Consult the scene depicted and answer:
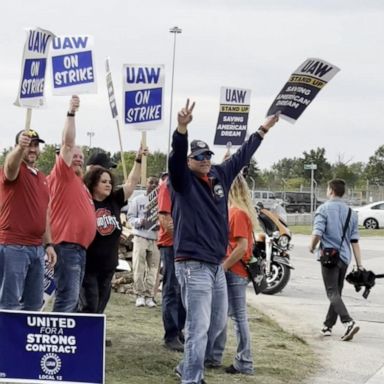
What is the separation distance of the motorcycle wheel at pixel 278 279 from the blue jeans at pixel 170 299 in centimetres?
546

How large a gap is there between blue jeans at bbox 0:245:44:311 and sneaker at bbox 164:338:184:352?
196 cm

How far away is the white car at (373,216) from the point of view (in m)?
41.6

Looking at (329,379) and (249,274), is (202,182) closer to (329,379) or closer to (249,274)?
(249,274)

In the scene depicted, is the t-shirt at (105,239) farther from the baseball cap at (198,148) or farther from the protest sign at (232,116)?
the protest sign at (232,116)

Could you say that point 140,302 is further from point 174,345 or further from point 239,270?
point 239,270

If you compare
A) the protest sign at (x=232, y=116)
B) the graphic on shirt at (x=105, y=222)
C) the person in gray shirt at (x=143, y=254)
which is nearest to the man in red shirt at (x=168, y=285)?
the graphic on shirt at (x=105, y=222)

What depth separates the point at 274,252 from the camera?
556 inches

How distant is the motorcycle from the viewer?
552 inches

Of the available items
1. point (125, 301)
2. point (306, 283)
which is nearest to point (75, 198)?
point (125, 301)

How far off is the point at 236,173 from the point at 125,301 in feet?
16.0

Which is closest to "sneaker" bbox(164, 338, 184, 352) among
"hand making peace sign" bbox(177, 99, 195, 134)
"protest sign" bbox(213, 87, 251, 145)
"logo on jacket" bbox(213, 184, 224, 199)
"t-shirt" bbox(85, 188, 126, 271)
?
"t-shirt" bbox(85, 188, 126, 271)

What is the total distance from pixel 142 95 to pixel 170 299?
147 inches

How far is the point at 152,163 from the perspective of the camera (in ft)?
200

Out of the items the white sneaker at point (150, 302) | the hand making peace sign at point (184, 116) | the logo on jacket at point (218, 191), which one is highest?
the hand making peace sign at point (184, 116)
